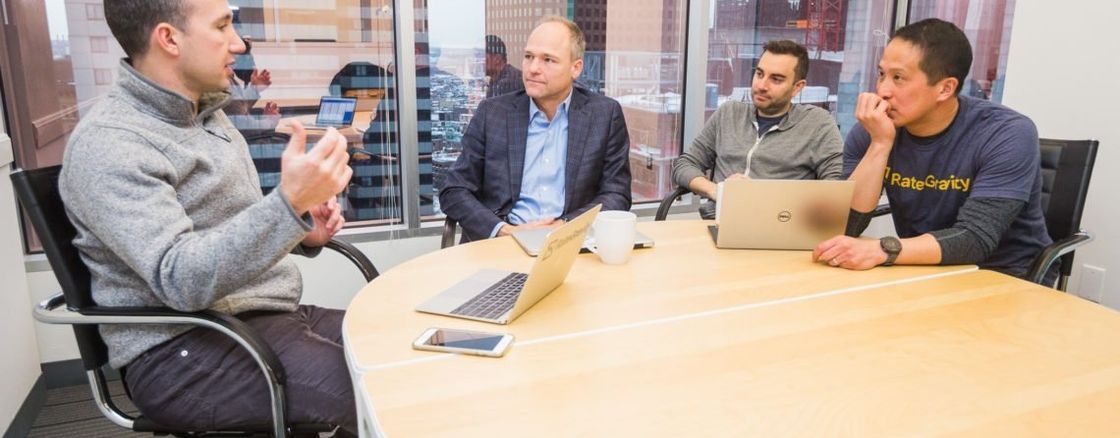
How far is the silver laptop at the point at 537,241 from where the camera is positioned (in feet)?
6.00

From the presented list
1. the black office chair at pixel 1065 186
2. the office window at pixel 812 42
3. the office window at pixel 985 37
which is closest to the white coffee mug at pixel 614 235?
the black office chair at pixel 1065 186

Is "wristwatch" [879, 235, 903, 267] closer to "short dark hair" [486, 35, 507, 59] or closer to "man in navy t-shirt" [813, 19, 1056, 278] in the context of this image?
"man in navy t-shirt" [813, 19, 1056, 278]

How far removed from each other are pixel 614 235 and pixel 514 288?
1.01ft

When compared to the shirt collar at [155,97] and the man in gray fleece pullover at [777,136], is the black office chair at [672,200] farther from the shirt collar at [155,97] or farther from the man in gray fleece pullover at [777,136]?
the shirt collar at [155,97]

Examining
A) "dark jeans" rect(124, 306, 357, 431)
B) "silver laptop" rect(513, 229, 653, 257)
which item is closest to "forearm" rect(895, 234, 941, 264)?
"silver laptop" rect(513, 229, 653, 257)

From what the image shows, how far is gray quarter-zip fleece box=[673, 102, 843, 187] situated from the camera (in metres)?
2.86

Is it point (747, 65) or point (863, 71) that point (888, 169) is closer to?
point (747, 65)

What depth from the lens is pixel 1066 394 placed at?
3.45 feet

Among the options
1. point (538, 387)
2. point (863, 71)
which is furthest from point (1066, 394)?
point (863, 71)

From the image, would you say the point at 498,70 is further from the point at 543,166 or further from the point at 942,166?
the point at 942,166

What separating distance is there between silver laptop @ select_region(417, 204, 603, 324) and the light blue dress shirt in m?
1.08

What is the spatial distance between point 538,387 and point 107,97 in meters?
1.15

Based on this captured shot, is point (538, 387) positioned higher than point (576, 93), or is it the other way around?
point (576, 93)

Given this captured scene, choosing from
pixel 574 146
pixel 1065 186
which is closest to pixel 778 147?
pixel 574 146
